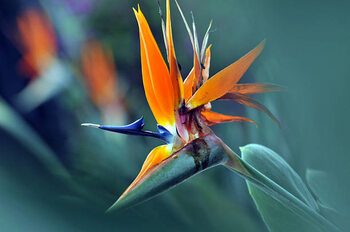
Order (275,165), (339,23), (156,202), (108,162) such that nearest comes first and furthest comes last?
(339,23)
(275,165)
(156,202)
(108,162)

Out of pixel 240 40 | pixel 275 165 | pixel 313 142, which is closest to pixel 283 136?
Answer: pixel 240 40

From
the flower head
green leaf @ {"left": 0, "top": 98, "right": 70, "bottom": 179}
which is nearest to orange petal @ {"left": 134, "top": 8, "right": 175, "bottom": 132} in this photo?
the flower head

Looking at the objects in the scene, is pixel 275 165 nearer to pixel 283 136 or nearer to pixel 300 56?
pixel 300 56

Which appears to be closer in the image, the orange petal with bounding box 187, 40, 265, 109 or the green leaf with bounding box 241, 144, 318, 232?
the orange petal with bounding box 187, 40, 265, 109

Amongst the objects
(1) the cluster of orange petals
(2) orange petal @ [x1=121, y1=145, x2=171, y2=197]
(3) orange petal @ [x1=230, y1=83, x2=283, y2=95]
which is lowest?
(2) orange petal @ [x1=121, y1=145, x2=171, y2=197]

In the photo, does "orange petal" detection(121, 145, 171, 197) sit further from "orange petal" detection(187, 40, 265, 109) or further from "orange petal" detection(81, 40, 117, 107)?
"orange petal" detection(81, 40, 117, 107)

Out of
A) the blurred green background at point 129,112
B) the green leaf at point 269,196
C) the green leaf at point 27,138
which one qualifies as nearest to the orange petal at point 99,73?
the blurred green background at point 129,112
